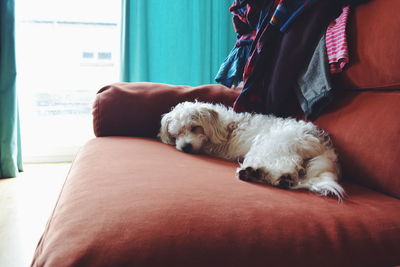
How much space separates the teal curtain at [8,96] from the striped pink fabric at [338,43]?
8.11ft

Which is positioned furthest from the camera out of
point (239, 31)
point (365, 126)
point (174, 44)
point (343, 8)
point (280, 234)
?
point (174, 44)

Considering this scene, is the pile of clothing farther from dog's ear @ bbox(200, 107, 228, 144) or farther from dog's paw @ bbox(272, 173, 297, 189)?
dog's paw @ bbox(272, 173, 297, 189)

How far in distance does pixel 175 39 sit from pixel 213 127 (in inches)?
67.1

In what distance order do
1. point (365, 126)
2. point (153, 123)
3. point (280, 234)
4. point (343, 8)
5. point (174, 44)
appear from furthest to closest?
point (174, 44) < point (153, 123) < point (343, 8) < point (365, 126) < point (280, 234)

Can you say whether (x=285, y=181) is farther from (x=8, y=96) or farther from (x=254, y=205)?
(x=8, y=96)

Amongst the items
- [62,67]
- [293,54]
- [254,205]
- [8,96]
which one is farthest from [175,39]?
[254,205]

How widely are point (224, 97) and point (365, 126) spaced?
3.19 ft

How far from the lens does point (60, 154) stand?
3379mm

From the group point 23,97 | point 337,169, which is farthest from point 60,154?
point 337,169

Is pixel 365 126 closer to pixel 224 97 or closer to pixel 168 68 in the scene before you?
pixel 224 97

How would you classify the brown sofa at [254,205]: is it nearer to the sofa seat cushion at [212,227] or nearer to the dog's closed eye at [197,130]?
the sofa seat cushion at [212,227]

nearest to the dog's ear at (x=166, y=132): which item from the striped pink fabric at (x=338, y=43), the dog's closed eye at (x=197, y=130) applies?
the dog's closed eye at (x=197, y=130)

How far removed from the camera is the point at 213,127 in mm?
1739

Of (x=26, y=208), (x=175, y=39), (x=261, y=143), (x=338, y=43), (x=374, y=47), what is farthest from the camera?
(x=175, y=39)
